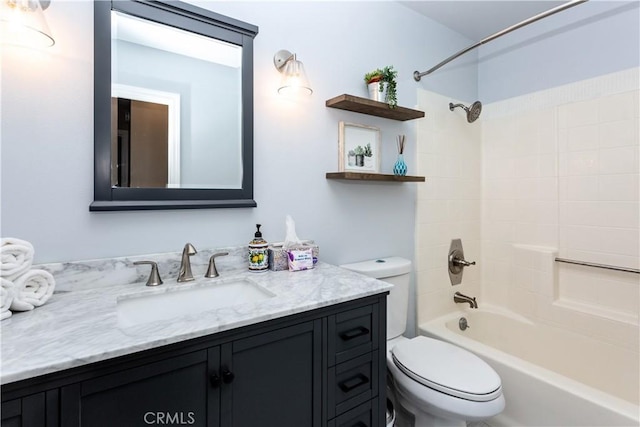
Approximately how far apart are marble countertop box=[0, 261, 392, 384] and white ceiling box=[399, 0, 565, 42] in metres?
1.82

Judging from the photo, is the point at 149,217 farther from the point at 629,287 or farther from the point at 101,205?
the point at 629,287

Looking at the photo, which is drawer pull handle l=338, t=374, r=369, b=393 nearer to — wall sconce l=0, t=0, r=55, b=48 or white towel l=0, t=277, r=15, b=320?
white towel l=0, t=277, r=15, b=320

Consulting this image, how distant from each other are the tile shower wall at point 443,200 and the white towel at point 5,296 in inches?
73.7

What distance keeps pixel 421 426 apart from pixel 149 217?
1.49m

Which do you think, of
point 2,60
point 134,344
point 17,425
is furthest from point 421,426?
point 2,60

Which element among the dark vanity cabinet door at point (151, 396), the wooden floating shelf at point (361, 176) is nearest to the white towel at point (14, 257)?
the dark vanity cabinet door at point (151, 396)

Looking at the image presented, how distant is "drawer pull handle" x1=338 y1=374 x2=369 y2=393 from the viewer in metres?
1.08

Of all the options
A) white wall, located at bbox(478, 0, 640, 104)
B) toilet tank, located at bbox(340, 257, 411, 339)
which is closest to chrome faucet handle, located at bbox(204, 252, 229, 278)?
toilet tank, located at bbox(340, 257, 411, 339)

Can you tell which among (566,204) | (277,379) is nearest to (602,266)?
(566,204)

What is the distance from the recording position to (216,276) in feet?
4.20

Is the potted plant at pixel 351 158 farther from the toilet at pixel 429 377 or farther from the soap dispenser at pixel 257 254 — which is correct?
the soap dispenser at pixel 257 254

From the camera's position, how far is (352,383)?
Result: 43.8 inches

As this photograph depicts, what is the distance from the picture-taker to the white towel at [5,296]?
2.69 feet

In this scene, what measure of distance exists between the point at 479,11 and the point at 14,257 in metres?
2.63
